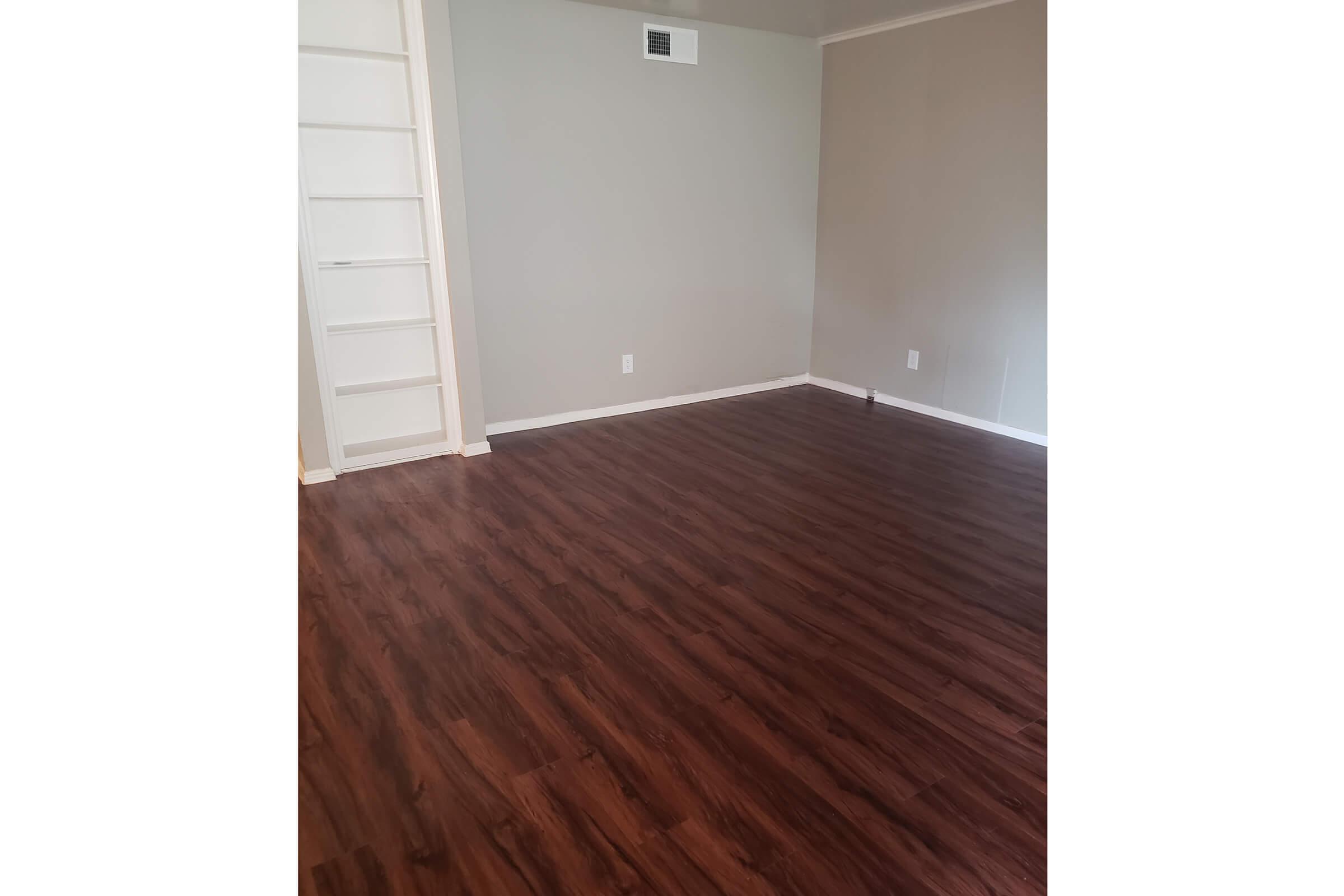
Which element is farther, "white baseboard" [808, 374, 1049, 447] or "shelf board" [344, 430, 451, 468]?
"white baseboard" [808, 374, 1049, 447]

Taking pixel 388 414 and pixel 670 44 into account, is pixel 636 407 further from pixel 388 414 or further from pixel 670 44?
pixel 670 44

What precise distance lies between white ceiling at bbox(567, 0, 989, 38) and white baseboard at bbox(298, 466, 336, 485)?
284cm

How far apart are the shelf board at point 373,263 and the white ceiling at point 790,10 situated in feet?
5.61

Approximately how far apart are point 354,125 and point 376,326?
3.04ft

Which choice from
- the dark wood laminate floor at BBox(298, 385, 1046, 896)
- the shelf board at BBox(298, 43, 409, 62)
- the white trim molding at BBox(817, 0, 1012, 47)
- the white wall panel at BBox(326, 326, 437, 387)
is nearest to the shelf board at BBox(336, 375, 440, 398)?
the white wall panel at BBox(326, 326, 437, 387)

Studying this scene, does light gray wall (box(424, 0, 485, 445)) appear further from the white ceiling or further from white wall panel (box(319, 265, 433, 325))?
the white ceiling

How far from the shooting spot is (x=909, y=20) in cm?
453

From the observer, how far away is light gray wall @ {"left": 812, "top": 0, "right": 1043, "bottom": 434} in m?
4.17

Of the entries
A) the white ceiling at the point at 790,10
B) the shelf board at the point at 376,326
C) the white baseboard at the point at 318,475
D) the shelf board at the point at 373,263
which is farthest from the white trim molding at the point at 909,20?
the white baseboard at the point at 318,475

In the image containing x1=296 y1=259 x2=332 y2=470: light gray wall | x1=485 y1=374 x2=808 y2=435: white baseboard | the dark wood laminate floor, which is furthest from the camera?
x1=485 y1=374 x2=808 y2=435: white baseboard

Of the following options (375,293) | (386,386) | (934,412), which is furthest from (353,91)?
(934,412)

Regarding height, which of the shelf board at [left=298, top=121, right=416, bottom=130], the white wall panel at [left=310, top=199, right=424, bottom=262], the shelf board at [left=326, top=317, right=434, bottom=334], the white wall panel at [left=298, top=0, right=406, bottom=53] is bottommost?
the shelf board at [left=326, top=317, right=434, bottom=334]
